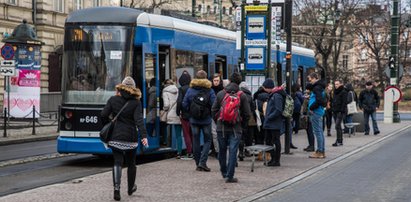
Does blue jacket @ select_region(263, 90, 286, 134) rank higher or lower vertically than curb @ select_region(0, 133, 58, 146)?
higher

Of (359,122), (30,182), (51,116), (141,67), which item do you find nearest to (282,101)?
(141,67)

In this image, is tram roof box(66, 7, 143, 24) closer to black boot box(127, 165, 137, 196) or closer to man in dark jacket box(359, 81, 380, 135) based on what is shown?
black boot box(127, 165, 137, 196)

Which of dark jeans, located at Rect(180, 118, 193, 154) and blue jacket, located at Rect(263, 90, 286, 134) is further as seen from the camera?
dark jeans, located at Rect(180, 118, 193, 154)

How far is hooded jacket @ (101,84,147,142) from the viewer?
984 cm

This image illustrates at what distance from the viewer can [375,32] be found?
207 feet

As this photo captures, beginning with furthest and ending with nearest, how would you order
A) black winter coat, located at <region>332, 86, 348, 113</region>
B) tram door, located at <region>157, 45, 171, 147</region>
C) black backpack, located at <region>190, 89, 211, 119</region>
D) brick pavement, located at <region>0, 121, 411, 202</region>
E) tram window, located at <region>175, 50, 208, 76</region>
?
black winter coat, located at <region>332, 86, 348, 113</region> → tram window, located at <region>175, 50, 208, 76</region> → tram door, located at <region>157, 45, 171, 147</region> → black backpack, located at <region>190, 89, 211, 119</region> → brick pavement, located at <region>0, 121, 411, 202</region>

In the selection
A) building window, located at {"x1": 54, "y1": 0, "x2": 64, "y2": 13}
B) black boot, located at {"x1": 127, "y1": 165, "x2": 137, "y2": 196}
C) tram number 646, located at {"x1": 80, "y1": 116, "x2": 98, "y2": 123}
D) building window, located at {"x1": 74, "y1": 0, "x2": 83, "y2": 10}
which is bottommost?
black boot, located at {"x1": 127, "y1": 165, "x2": 137, "y2": 196}

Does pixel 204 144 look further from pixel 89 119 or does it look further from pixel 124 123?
pixel 124 123

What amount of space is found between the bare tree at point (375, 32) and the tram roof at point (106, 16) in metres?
38.1

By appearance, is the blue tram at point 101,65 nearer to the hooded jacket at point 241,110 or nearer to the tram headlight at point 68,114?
the tram headlight at point 68,114

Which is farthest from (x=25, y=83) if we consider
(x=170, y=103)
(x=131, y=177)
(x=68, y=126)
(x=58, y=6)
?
(x=131, y=177)

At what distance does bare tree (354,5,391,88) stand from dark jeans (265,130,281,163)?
3785cm

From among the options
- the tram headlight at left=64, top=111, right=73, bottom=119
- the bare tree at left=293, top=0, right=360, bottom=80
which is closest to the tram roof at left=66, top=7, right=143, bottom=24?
the tram headlight at left=64, top=111, right=73, bottom=119

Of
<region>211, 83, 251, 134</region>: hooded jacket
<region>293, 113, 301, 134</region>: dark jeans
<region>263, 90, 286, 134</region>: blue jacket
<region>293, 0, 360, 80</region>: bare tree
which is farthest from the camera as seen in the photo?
<region>293, 0, 360, 80</region>: bare tree
